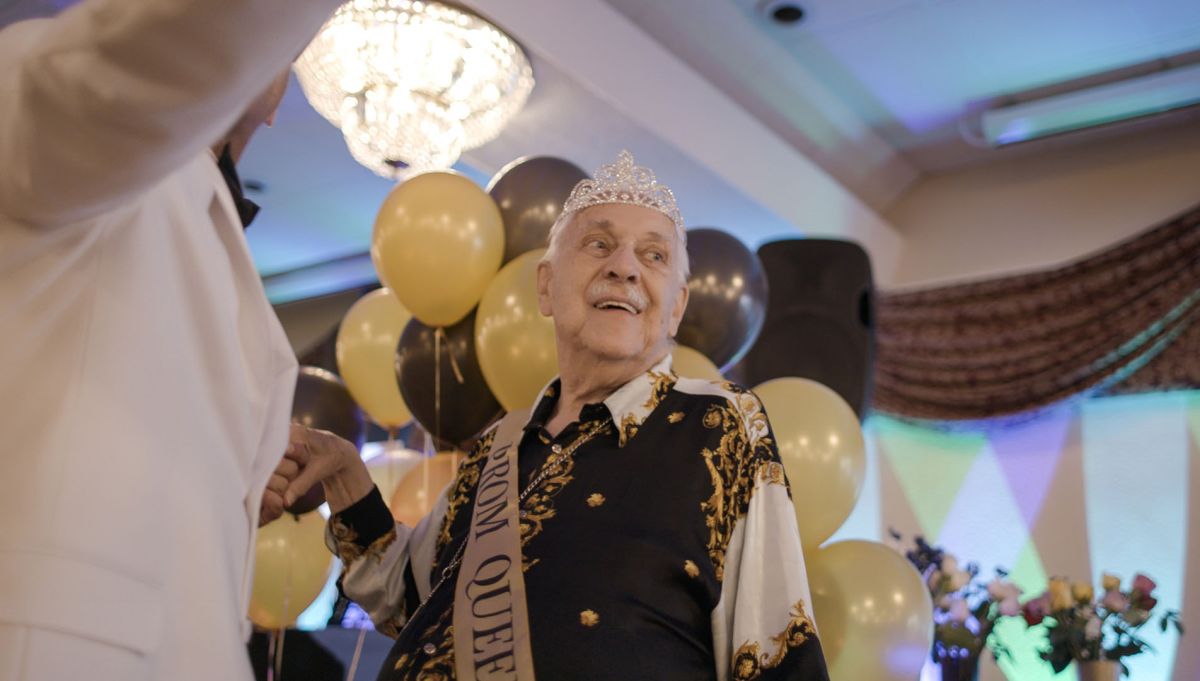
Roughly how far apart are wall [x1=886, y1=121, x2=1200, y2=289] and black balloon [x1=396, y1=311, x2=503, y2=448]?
3.57 metres

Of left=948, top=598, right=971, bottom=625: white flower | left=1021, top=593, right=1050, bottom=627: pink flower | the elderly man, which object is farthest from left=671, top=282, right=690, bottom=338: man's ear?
left=1021, top=593, right=1050, bottom=627: pink flower

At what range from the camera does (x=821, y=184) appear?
16.6ft

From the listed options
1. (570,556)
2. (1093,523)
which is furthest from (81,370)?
(1093,523)

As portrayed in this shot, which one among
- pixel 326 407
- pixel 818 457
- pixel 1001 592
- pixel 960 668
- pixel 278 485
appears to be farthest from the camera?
pixel 1001 592

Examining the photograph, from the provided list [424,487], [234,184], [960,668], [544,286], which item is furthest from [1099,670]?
[234,184]

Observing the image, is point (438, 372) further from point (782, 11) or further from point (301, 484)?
point (782, 11)

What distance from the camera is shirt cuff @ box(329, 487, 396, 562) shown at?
1.74 meters

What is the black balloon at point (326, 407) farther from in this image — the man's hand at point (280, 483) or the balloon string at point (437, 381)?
the man's hand at point (280, 483)

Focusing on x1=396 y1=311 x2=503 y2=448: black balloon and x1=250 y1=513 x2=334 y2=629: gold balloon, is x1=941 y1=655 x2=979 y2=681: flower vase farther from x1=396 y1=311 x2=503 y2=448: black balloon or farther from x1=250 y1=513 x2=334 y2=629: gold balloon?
x1=250 y1=513 x2=334 y2=629: gold balloon

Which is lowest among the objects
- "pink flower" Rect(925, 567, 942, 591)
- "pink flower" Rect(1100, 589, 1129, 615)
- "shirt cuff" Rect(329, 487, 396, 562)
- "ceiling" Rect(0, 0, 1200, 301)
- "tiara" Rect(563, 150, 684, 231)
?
"shirt cuff" Rect(329, 487, 396, 562)

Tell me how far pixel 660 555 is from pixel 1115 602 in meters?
2.82

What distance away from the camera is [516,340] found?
7.10 feet

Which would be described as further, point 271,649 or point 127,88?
point 271,649

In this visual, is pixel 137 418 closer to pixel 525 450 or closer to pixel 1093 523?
pixel 525 450
